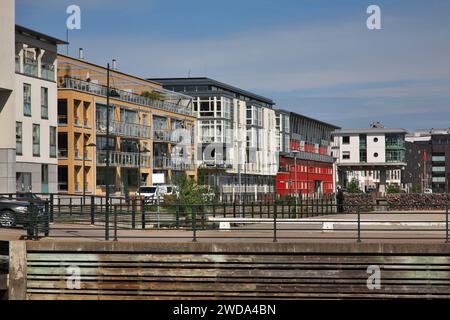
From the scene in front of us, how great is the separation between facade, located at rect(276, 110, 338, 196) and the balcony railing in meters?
29.8

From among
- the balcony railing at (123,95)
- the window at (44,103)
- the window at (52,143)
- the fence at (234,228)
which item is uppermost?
the balcony railing at (123,95)

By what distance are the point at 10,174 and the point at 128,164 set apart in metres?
45.6

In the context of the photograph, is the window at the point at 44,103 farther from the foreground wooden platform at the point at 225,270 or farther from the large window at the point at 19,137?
the foreground wooden platform at the point at 225,270

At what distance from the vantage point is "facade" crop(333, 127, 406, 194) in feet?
480

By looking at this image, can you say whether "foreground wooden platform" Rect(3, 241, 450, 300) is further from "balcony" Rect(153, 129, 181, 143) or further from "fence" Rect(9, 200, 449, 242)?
"balcony" Rect(153, 129, 181, 143)

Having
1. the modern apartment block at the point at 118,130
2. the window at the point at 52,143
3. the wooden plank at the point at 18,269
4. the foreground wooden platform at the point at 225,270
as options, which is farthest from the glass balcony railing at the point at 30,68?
the foreground wooden platform at the point at 225,270

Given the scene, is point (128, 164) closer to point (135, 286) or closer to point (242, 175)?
point (242, 175)

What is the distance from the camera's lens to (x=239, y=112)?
402 ft

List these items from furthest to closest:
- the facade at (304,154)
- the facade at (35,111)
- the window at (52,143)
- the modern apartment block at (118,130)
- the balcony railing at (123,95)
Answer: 1. the facade at (304,154)
2. the balcony railing at (123,95)
3. the modern apartment block at (118,130)
4. the window at (52,143)
5. the facade at (35,111)

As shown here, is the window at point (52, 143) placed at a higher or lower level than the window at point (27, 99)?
lower

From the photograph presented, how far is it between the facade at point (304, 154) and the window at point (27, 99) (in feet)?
204

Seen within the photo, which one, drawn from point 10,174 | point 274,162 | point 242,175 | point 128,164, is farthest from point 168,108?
point 10,174

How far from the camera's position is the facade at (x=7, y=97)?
4100 cm

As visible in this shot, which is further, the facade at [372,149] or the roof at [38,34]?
the facade at [372,149]
